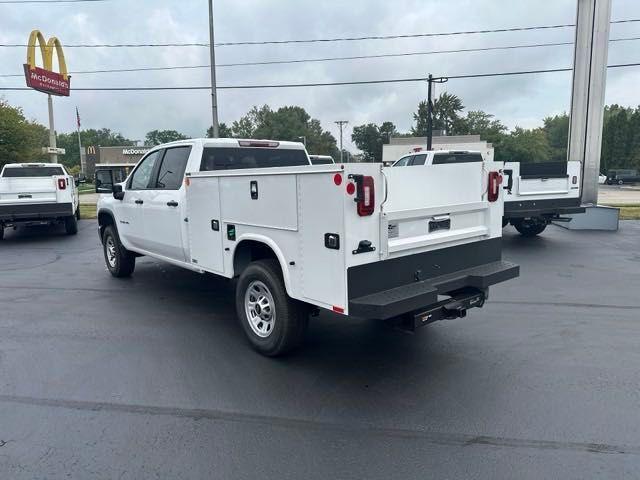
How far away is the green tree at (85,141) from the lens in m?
124

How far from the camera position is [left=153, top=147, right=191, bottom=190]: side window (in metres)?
6.12

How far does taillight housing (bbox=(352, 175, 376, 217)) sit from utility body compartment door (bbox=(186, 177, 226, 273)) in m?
1.93

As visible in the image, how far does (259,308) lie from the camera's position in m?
4.85

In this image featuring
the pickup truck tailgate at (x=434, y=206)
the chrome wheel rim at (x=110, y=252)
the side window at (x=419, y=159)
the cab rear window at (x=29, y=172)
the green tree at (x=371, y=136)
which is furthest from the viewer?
the green tree at (x=371, y=136)

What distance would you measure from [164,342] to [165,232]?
1641 mm

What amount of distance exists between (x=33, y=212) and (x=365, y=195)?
11.5 metres

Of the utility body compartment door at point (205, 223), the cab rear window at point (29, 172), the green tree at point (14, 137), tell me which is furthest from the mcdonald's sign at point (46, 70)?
the utility body compartment door at point (205, 223)

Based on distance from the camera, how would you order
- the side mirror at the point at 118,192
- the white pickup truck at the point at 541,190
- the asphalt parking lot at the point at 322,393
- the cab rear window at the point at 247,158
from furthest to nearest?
the white pickup truck at the point at 541,190 → the side mirror at the point at 118,192 → the cab rear window at the point at 247,158 → the asphalt parking lot at the point at 322,393

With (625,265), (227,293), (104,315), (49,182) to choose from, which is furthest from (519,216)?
(49,182)

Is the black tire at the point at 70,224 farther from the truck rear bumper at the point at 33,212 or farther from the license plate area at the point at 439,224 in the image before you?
the license plate area at the point at 439,224

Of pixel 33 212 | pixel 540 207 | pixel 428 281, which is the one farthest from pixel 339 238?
pixel 33 212

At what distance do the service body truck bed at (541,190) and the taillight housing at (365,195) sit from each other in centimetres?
799

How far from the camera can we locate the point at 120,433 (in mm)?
3457

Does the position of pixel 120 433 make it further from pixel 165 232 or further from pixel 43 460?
pixel 165 232
